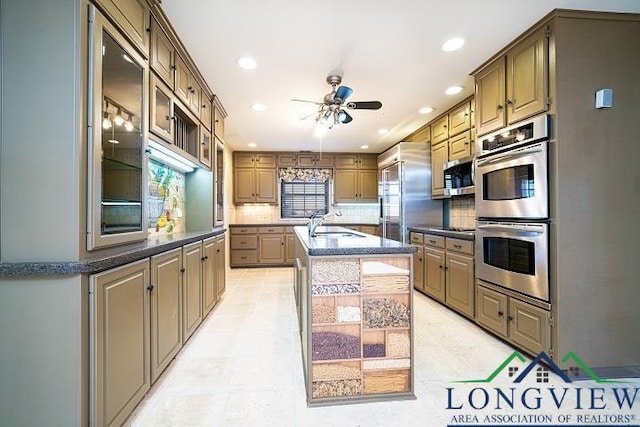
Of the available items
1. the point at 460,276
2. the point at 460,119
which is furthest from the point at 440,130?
the point at 460,276

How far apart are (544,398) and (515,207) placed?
1.28m

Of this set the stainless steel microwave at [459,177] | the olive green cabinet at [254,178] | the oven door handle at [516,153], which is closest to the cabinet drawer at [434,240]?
the stainless steel microwave at [459,177]

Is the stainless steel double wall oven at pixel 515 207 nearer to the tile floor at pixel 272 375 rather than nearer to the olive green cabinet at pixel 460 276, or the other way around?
the olive green cabinet at pixel 460 276

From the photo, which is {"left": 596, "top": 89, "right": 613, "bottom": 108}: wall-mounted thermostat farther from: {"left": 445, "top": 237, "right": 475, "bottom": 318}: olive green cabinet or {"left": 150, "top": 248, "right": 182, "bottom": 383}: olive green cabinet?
{"left": 150, "top": 248, "right": 182, "bottom": 383}: olive green cabinet

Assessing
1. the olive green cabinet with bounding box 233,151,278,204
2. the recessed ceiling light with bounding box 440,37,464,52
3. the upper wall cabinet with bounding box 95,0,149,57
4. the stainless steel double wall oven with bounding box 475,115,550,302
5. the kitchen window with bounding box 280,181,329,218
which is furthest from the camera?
the kitchen window with bounding box 280,181,329,218

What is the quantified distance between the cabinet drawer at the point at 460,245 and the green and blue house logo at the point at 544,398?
3.53ft

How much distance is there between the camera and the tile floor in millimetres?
1596

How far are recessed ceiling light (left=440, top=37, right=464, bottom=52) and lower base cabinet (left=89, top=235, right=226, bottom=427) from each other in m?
2.64

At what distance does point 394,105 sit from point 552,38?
183 cm

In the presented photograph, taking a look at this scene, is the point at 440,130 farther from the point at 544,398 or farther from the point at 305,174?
the point at 544,398

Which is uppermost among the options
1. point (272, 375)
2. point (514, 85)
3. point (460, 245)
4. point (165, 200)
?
point (514, 85)

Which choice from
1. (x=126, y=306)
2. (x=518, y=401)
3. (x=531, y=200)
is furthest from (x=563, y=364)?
(x=126, y=306)

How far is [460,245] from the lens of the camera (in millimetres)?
3059

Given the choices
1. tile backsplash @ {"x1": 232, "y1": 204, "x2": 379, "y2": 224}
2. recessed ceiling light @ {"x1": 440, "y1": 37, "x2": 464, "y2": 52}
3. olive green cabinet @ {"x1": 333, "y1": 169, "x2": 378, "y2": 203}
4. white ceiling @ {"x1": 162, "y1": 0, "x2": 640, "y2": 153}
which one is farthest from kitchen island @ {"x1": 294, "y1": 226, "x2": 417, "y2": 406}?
olive green cabinet @ {"x1": 333, "y1": 169, "x2": 378, "y2": 203}
